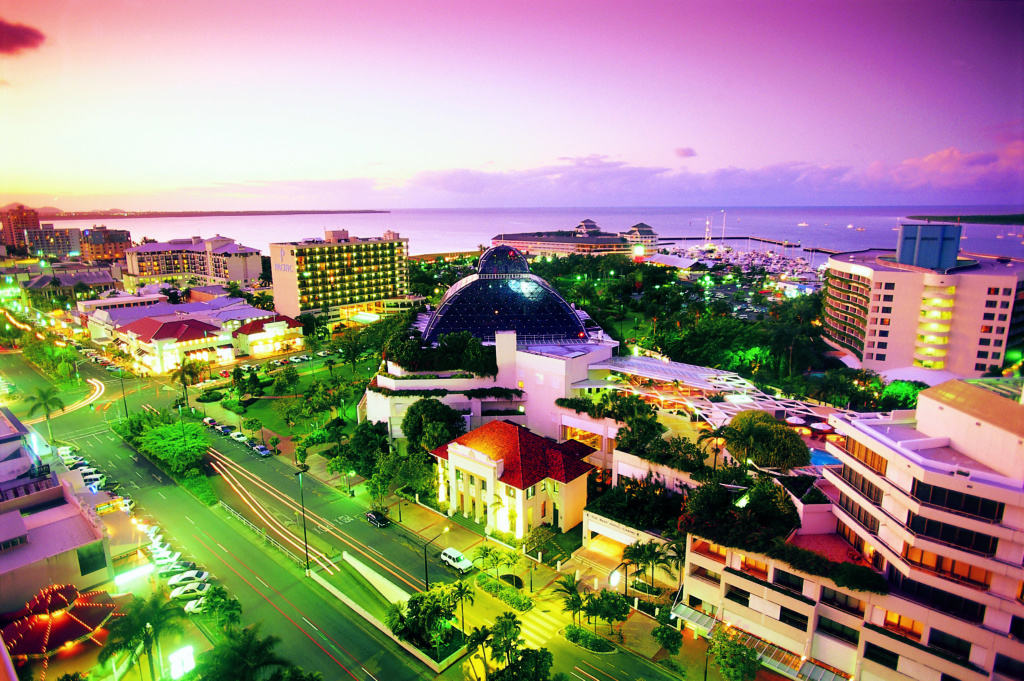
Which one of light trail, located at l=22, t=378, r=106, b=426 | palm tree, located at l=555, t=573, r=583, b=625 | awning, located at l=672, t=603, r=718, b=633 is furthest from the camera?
light trail, located at l=22, t=378, r=106, b=426

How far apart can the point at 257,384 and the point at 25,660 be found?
49967 millimetres

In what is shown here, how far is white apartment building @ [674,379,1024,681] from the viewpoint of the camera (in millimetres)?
24766

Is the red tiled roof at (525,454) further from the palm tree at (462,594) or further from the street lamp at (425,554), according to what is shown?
the palm tree at (462,594)

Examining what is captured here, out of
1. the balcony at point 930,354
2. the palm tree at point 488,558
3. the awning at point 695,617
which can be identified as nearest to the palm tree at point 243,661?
the palm tree at point 488,558

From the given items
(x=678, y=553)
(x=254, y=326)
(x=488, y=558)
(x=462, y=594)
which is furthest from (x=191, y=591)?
(x=254, y=326)

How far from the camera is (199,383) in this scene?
3310 inches

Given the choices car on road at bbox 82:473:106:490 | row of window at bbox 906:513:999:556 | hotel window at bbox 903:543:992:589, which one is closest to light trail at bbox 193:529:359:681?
car on road at bbox 82:473:106:490

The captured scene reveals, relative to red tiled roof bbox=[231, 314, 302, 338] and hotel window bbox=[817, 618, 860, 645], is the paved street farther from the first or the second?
red tiled roof bbox=[231, 314, 302, 338]

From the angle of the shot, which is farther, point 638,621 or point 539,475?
point 539,475

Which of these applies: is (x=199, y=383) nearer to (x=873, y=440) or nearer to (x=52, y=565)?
(x=52, y=565)

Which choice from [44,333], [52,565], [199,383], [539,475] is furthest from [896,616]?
[44,333]

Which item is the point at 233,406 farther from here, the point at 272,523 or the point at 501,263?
the point at 501,263

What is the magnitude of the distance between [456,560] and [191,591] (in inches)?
690

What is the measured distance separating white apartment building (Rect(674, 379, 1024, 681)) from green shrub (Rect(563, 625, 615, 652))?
189 inches
